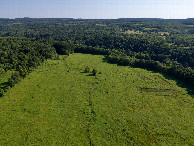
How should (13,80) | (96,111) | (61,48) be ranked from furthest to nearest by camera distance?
(61,48)
(13,80)
(96,111)

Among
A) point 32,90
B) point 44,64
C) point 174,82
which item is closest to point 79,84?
point 32,90

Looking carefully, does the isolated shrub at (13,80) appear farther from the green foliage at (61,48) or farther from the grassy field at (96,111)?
the green foliage at (61,48)

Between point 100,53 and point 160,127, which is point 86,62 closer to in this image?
point 100,53

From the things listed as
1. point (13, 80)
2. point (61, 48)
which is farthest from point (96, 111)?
point (61, 48)

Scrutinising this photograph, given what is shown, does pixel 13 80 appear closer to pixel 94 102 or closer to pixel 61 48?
pixel 94 102

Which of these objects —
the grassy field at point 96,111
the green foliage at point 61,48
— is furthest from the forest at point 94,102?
the green foliage at point 61,48

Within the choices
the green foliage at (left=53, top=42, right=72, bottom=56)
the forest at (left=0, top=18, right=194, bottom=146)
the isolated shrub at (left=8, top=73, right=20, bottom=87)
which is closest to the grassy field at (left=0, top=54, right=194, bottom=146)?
the forest at (left=0, top=18, right=194, bottom=146)

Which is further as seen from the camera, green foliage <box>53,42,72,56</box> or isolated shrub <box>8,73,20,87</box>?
green foliage <box>53,42,72,56</box>

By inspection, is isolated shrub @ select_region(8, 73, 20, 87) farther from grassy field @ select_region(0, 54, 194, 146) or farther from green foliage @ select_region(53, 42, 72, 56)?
green foliage @ select_region(53, 42, 72, 56)
